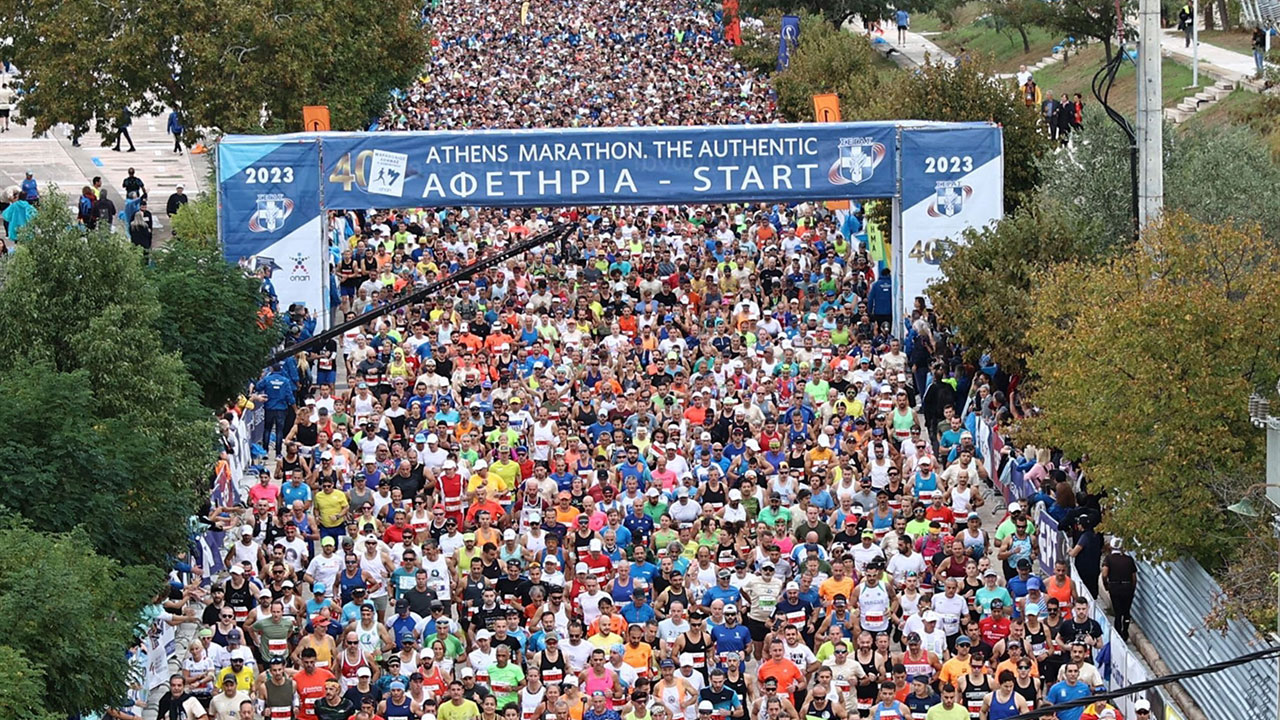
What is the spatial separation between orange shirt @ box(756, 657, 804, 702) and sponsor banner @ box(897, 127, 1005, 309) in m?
14.2

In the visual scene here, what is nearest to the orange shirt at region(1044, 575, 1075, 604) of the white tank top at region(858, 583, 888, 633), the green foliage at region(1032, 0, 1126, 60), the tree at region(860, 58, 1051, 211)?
the white tank top at region(858, 583, 888, 633)

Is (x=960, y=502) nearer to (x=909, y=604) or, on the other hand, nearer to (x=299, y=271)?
(x=909, y=604)

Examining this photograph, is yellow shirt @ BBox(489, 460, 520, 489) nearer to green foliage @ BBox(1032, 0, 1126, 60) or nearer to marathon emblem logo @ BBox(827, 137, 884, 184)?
marathon emblem logo @ BBox(827, 137, 884, 184)

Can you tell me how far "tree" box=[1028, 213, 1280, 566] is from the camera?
1866 cm

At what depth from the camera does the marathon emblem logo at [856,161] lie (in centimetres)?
3125

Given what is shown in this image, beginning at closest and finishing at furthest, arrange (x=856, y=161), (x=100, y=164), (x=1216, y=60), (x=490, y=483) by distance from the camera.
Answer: (x=490, y=483)
(x=856, y=161)
(x=100, y=164)
(x=1216, y=60)

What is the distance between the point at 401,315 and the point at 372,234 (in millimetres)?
6879

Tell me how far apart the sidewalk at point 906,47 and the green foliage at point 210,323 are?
50.8 metres

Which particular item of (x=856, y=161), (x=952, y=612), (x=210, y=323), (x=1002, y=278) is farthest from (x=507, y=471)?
(x=856, y=161)

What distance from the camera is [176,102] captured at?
42.0m

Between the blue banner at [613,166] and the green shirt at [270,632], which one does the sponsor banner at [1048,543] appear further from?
the blue banner at [613,166]

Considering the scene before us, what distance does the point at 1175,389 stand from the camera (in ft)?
61.9

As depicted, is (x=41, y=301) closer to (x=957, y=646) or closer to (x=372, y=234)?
(x=957, y=646)

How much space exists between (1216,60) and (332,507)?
127 feet
